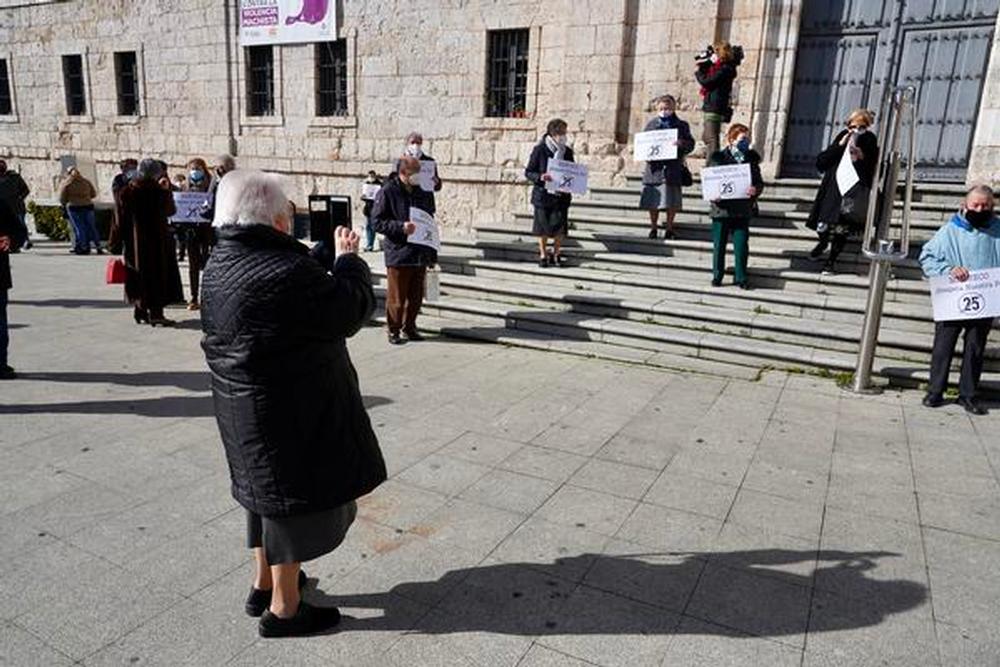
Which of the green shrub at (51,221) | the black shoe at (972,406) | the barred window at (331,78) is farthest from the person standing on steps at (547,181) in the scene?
the green shrub at (51,221)

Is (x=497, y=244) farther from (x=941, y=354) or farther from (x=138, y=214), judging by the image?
(x=941, y=354)

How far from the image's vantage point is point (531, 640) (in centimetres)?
276

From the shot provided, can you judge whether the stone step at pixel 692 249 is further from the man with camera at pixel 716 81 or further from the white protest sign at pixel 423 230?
the white protest sign at pixel 423 230

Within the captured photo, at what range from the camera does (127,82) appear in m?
17.7

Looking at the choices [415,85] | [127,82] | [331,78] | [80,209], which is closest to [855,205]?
[415,85]

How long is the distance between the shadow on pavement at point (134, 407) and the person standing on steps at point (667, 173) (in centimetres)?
485

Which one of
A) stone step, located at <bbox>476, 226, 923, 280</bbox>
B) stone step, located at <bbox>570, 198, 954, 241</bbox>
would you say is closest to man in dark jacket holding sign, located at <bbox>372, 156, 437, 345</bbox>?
stone step, located at <bbox>476, 226, 923, 280</bbox>

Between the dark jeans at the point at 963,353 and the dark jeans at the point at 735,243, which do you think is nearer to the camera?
the dark jeans at the point at 963,353

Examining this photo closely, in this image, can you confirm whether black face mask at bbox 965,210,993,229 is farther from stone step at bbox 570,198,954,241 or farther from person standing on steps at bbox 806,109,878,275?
stone step at bbox 570,198,954,241

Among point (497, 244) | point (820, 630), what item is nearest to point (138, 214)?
point (497, 244)

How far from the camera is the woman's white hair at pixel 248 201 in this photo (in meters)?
2.34

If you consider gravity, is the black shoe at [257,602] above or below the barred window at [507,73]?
below

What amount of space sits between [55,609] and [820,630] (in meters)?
3.18

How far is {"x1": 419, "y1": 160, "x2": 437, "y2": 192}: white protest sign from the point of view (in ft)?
25.5
